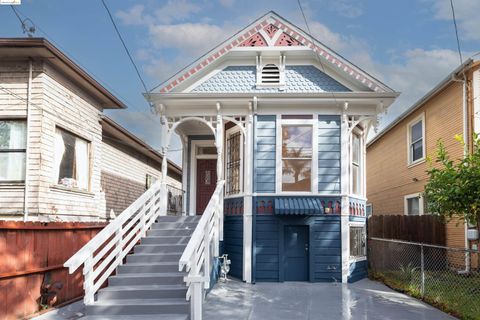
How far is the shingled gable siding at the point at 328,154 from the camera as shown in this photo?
11492mm

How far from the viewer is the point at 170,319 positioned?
283 inches

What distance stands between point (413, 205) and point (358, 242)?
645 cm

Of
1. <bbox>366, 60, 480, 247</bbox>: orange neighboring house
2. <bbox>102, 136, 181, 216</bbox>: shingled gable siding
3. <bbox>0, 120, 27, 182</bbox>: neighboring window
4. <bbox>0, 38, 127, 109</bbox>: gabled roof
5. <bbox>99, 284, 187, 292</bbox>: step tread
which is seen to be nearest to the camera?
<bbox>99, 284, 187, 292</bbox>: step tread

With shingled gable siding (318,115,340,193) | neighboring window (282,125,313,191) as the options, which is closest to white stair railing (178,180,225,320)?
neighboring window (282,125,313,191)

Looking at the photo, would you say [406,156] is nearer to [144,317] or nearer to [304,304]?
[304,304]

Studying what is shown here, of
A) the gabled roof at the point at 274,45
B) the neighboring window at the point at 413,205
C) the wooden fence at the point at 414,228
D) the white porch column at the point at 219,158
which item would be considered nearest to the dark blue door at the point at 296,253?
the white porch column at the point at 219,158

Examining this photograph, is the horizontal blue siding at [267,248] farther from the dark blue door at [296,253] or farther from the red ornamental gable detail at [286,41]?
the red ornamental gable detail at [286,41]

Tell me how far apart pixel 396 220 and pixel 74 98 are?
10.7 m

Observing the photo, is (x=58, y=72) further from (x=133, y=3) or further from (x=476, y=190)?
(x=476, y=190)

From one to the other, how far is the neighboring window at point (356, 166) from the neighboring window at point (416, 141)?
4.42 m

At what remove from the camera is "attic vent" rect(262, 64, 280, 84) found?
1207cm

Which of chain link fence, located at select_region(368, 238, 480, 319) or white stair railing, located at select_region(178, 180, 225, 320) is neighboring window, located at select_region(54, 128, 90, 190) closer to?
white stair railing, located at select_region(178, 180, 225, 320)

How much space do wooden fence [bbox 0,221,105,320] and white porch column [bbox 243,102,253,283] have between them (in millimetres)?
3763

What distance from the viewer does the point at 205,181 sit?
13625mm
